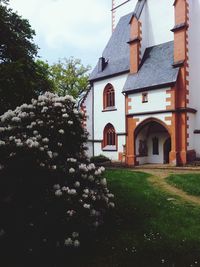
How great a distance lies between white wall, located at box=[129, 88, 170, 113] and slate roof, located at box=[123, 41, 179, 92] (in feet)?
1.75

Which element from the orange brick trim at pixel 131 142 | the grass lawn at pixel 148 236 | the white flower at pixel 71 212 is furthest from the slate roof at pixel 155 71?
the white flower at pixel 71 212

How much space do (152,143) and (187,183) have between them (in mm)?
11838

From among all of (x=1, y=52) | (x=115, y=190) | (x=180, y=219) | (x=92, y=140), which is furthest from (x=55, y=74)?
(x=180, y=219)

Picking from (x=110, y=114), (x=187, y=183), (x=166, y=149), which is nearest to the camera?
(x=187, y=183)

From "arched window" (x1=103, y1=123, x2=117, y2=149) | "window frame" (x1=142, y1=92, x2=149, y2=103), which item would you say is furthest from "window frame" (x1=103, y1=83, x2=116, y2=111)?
"window frame" (x1=142, y1=92, x2=149, y2=103)

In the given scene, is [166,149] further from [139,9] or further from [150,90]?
[139,9]

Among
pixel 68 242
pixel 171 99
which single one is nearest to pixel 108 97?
pixel 171 99

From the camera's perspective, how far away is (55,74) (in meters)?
43.6

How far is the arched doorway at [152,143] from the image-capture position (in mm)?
23922

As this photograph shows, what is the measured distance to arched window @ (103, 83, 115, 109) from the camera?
27.0 m

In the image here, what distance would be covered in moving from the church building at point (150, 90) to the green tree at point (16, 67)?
9.37 metres

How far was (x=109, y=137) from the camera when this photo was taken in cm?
2717

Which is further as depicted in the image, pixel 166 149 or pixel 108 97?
pixel 108 97

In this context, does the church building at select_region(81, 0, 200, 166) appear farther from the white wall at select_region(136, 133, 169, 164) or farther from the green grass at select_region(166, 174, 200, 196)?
the green grass at select_region(166, 174, 200, 196)
